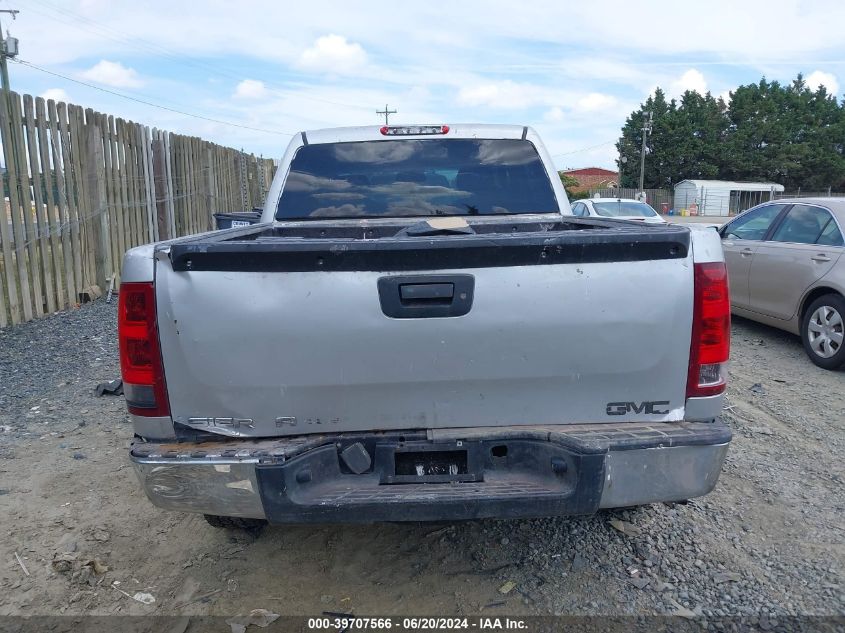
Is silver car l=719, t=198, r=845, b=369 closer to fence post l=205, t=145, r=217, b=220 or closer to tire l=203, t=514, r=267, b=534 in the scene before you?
tire l=203, t=514, r=267, b=534

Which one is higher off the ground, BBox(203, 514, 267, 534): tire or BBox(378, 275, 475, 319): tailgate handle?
BBox(378, 275, 475, 319): tailgate handle

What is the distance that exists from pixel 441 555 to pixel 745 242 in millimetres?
5893

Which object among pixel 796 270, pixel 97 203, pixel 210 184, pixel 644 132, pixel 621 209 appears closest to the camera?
pixel 796 270

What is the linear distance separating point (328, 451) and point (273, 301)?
0.61 meters

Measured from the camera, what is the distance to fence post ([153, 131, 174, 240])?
33.2ft

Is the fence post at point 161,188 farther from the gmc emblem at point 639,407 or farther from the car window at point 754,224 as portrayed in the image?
the gmc emblem at point 639,407

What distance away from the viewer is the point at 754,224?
7543 millimetres

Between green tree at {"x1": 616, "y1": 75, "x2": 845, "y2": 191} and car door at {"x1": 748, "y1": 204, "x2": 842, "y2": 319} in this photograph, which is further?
green tree at {"x1": 616, "y1": 75, "x2": 845, "y2": 191}

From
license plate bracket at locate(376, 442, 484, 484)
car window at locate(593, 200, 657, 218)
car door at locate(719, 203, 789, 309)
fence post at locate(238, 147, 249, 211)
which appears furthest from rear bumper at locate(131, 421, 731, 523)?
fence post at locate(238, 147, 249, 211)

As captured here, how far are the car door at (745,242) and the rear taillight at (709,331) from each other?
17.5ft

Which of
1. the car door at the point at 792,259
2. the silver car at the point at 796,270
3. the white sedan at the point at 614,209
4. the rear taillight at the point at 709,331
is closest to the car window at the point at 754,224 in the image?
the silver car at the point at 796,270

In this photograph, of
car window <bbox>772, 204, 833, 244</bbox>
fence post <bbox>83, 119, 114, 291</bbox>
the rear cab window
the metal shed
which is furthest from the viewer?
the metal shed

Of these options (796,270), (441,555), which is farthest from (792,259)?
(441,555)

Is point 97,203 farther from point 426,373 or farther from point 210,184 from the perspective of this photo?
point 426,373
